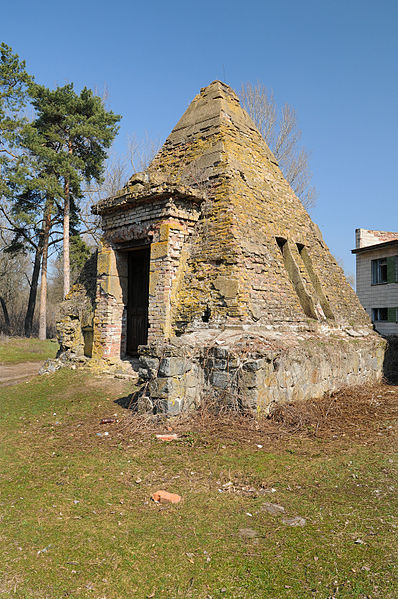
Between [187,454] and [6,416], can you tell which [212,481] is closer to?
[187,454]

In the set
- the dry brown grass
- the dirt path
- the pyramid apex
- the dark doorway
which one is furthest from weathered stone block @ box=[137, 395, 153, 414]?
the pyramid apex

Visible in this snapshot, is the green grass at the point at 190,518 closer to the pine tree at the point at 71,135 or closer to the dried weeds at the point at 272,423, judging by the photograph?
the dried weeds at the point at 272,423

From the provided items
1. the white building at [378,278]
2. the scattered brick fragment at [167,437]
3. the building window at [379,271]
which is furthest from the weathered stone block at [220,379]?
the building window at [379,271]

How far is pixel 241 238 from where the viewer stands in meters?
8.52

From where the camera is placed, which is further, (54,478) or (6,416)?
(6,416)

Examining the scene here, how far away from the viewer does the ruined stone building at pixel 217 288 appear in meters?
6.93

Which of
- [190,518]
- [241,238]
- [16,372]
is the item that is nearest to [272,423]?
[190,518]

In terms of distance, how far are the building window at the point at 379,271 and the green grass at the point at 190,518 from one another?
15353 millimetres

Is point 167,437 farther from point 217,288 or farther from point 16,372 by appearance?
point 16,372

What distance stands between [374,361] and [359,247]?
1195 cm

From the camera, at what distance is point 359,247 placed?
21203 mm

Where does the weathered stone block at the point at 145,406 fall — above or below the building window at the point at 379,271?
below

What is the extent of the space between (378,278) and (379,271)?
0.35 meters

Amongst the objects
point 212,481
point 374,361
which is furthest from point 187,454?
point 374,361
